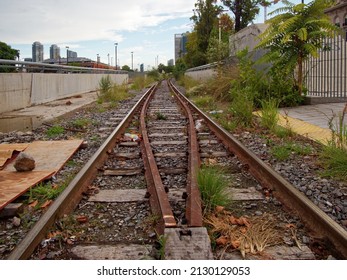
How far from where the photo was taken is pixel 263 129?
274 inches

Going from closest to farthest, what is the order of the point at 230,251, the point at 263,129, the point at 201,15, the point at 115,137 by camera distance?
the point at 230,251
the point at 115,137
the point at 263,129
the point at 201,15

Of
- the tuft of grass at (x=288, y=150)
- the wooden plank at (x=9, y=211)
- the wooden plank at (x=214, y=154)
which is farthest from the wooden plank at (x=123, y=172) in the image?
the tuft of grass at (x=288, y=150)

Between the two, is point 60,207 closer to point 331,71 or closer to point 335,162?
point 335,162

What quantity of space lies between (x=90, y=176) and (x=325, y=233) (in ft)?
7.81

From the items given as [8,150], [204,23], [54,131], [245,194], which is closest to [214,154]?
[245,194]

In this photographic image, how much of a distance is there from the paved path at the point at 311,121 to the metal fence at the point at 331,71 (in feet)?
2.81

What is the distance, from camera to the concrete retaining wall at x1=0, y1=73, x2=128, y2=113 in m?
9.92

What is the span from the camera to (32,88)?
11.8 meters

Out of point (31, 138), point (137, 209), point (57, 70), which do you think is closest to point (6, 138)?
point (31, 138)

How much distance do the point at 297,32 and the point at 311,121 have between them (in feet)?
8.65

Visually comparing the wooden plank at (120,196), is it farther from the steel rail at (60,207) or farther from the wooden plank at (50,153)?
the wooden plank at (50,153)

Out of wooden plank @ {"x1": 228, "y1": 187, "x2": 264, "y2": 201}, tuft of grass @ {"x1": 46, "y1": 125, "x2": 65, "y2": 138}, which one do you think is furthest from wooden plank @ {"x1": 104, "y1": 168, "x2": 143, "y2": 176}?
tuft of grass @ {"x1": 46, "y1": 125, "x2": 65, "y2": 138}

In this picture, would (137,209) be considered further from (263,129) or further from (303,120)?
(303,120)

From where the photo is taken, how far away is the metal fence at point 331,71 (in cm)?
984
